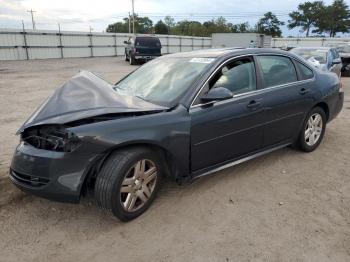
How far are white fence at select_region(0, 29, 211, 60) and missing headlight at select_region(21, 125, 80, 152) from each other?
78.7 ft

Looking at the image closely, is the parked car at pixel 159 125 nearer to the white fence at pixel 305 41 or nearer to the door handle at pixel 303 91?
the door handle at pixel 303 91

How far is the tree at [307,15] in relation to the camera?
87875 mm

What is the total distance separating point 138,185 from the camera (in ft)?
10.3

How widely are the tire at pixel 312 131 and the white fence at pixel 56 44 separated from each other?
2430cm

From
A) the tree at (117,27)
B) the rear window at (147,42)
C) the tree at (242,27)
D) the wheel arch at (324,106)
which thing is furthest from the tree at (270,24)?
the wheel arch at (324,106)

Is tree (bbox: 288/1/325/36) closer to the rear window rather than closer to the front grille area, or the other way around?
the rear window

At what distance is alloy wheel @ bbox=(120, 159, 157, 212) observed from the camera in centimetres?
304

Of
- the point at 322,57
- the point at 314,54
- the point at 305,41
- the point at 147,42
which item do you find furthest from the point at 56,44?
the point at 305,41

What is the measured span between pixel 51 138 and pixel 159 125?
1001 mm

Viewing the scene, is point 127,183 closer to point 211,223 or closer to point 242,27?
point 211,223

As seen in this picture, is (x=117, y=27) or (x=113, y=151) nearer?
(x=113, y=151)

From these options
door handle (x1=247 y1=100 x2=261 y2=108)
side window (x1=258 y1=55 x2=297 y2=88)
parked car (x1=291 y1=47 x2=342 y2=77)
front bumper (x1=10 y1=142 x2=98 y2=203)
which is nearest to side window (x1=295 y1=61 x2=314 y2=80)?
side window (x1=258 y1=55 x2=297 y2=88)

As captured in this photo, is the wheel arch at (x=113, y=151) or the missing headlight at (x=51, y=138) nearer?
the missing headlight at (x=51, y=138)

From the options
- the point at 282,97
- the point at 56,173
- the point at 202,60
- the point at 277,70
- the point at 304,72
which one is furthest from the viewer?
the point at 304,72
